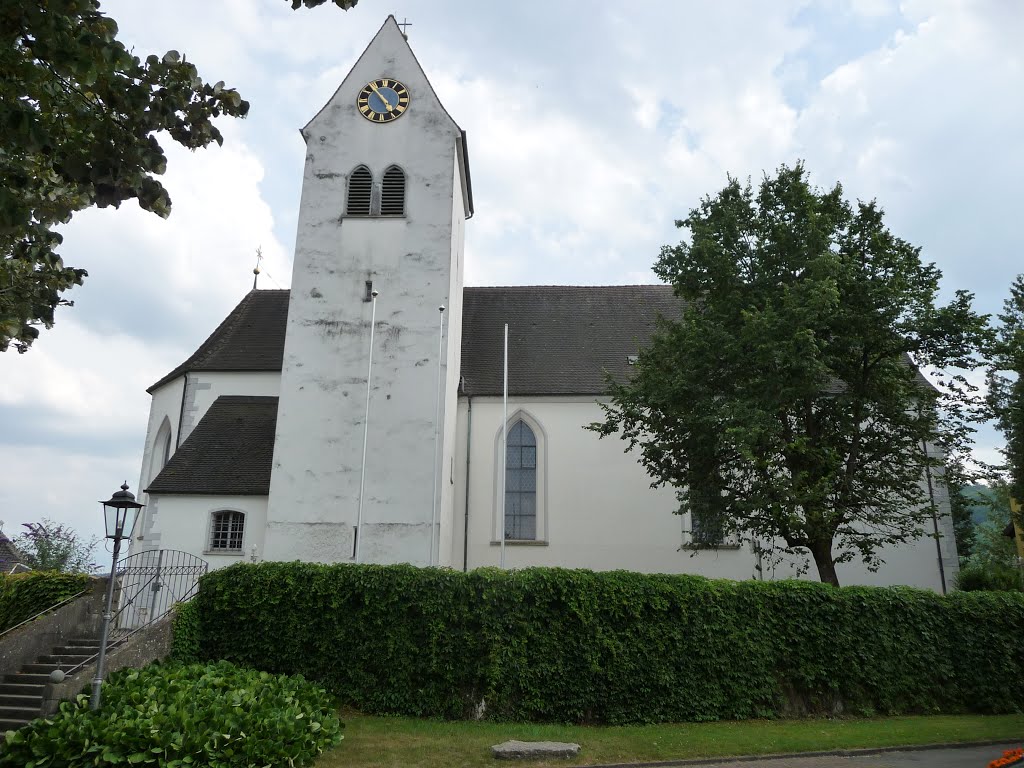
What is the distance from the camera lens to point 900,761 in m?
12.2

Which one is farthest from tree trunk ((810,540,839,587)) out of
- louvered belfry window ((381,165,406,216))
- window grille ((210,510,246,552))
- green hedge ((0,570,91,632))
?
green hedge ((0,570,91,632))

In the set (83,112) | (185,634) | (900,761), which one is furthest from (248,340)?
(900,761)

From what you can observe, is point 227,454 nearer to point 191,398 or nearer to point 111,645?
point 191,398

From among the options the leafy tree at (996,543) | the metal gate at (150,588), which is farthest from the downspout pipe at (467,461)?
the leafy tree at (996,543)

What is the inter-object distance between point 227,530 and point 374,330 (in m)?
6.78

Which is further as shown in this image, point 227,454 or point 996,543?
point 996,543

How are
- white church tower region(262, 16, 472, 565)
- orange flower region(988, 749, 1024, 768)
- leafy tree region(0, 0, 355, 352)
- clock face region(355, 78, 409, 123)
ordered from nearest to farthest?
1. leafy tree region(0, 0, 355, 352)
2. orange flower region(988, 749, 1024, 768)
3. white church tower region(262, 16, 472, 565)
4. clock face region(355, 78, 409, 123)

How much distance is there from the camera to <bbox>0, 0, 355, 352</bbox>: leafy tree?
227 inches

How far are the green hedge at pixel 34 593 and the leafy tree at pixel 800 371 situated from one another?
14251mm

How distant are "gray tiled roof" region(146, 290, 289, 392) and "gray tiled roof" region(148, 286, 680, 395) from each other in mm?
32

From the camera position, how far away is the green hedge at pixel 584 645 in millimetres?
15234

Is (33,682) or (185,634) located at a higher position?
(185,634)

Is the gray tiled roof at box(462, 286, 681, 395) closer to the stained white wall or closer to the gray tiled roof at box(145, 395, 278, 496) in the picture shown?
the gray tiled roof at box(145, 395, 278, 496)

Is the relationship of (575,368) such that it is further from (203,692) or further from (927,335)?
(203,692)
